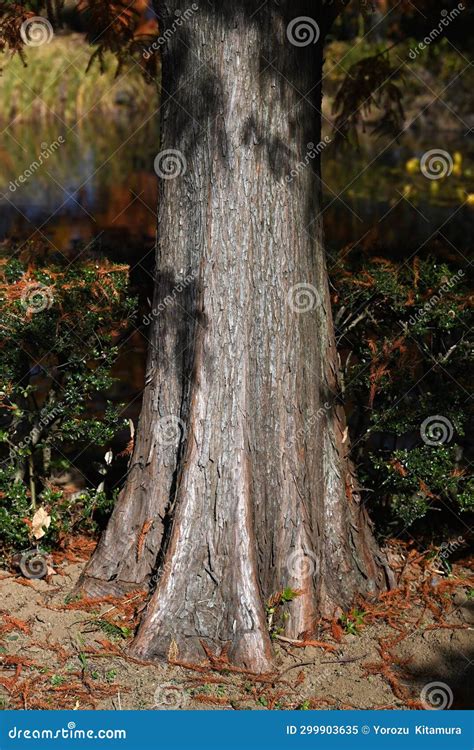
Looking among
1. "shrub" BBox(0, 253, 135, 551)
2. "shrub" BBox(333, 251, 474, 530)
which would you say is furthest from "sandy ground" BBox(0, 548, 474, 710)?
"shrub" BBox(333, 251, 474, 530)

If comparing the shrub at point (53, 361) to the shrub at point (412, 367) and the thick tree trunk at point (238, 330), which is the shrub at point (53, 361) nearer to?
the thick tree trunk at point (238, 330)

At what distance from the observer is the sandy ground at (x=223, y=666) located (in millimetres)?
3738

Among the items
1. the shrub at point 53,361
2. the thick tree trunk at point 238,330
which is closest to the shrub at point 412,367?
the thick tree trunk at point 238,330

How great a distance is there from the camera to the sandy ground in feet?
12.3

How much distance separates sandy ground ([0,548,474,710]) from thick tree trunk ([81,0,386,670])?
0.14 metres

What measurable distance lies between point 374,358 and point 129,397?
351cm

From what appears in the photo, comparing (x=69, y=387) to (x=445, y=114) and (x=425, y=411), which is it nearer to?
(x=425, y=411)

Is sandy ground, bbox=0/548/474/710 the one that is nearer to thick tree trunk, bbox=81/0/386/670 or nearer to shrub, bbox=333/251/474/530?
thick tree trunk, bbox=81/0/386/670

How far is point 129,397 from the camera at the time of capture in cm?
761

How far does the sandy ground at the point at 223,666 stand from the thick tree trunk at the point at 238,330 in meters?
0.14

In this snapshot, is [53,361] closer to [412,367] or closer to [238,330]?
[238,330]

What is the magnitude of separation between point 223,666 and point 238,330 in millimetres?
1519

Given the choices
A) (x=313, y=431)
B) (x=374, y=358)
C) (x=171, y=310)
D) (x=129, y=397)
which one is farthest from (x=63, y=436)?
(x=129, y=397)

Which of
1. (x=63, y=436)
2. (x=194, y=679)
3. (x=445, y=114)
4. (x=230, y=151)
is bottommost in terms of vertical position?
(x=194, y=679)
